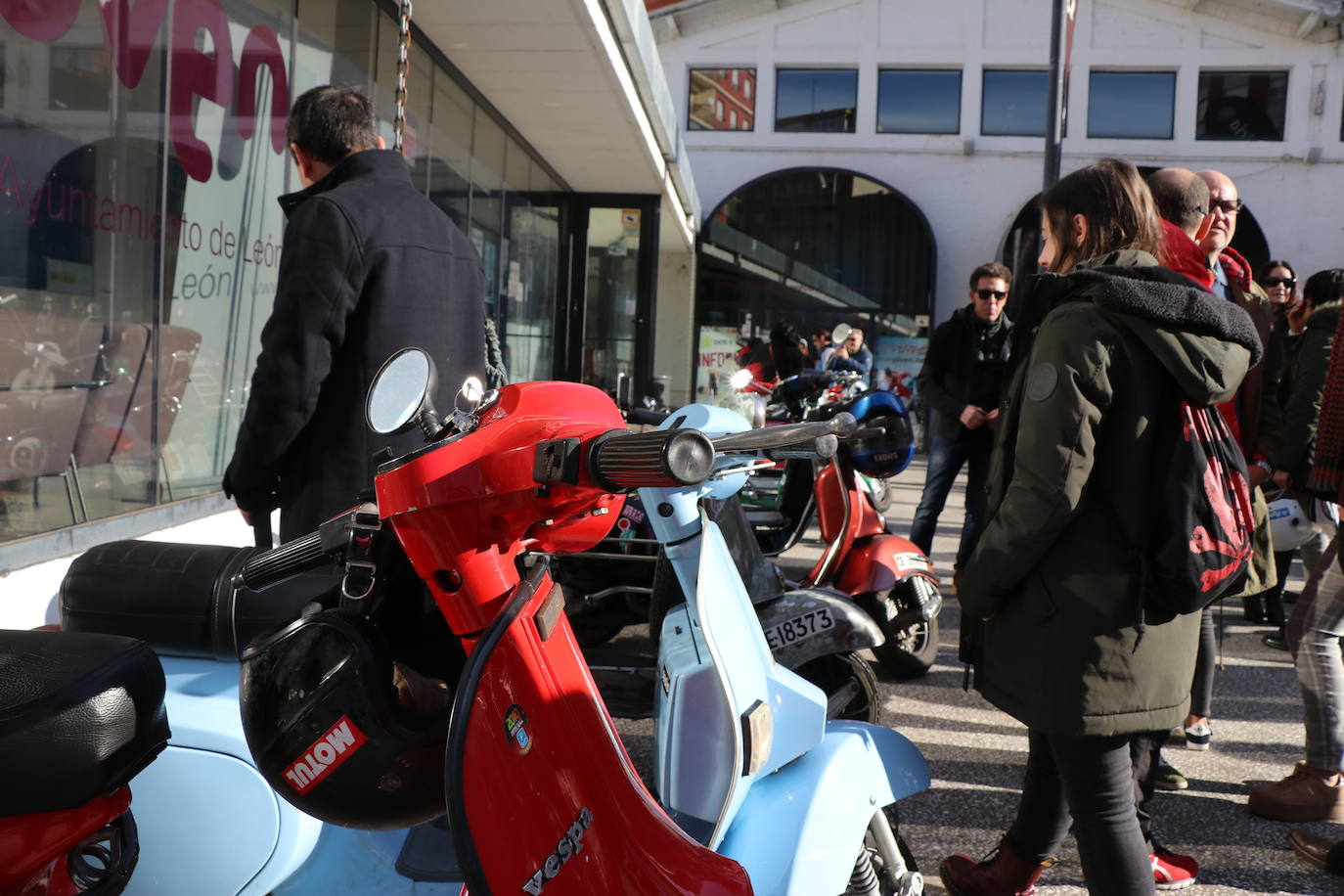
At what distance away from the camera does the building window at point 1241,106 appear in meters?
18.8

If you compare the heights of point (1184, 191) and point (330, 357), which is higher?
point (1184, 191)

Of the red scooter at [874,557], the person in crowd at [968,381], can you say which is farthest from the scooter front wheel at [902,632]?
the person in crowd at [968,381]

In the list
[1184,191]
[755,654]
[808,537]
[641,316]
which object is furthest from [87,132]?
[641,316]

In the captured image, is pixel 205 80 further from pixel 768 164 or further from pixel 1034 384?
pixel 768 164

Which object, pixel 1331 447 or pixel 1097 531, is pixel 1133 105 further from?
pixel 1097 531

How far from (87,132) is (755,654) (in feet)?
10.4

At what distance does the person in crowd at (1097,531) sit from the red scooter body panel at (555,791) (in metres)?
0.91

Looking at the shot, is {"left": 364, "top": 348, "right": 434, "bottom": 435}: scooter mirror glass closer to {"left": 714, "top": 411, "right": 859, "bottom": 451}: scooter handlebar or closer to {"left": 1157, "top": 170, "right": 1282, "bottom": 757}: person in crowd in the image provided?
{"left": 714, "top": 411, "right": 859, "bottom": 451}: scooter handlebar

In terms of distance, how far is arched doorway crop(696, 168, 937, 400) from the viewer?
766 inches

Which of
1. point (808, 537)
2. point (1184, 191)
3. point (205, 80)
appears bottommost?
point (808, 537)

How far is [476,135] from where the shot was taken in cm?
851

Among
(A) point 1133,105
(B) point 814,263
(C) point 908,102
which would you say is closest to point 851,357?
(B) point 814,263

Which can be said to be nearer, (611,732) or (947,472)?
(611,732)

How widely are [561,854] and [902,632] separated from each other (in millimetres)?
3611
